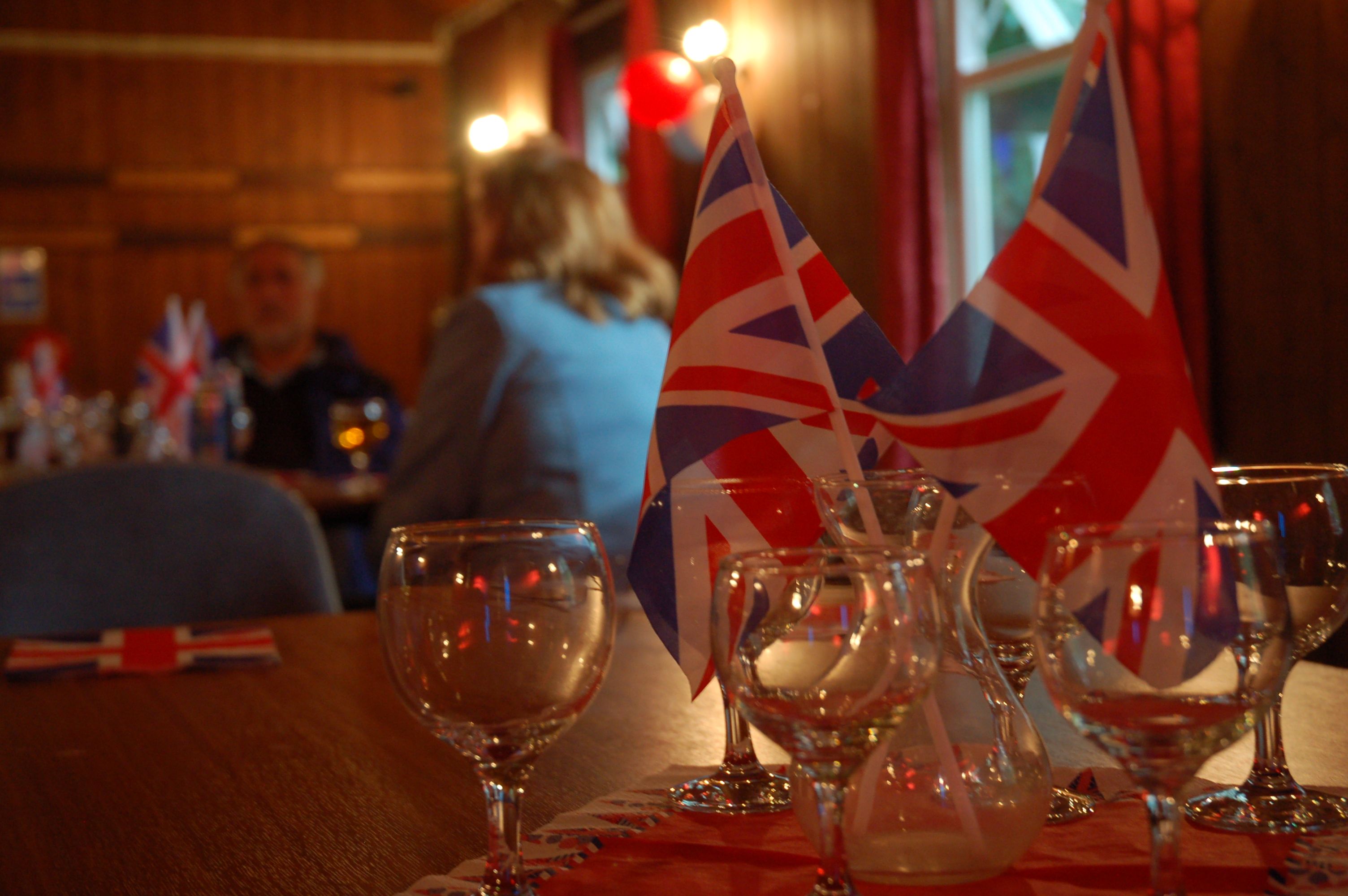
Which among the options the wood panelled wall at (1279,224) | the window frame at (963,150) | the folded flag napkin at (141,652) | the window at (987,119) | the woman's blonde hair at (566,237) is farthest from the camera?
the window frame at (963,150)

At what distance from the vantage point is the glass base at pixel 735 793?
658 mm

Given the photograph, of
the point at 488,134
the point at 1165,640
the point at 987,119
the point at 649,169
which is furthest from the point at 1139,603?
the point at 488,134

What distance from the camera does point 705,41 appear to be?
525 centimetres

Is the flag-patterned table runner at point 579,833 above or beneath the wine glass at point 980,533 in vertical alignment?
beneath

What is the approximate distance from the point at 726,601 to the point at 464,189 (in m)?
8.14

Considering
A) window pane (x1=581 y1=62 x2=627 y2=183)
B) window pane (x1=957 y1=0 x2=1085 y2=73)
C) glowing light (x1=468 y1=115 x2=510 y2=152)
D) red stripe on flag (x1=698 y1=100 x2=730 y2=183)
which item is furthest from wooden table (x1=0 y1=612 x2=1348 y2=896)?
glowing light (x1=468 y1=115 x2=510 y2=152)

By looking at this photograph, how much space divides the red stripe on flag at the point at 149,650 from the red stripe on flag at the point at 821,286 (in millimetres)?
703

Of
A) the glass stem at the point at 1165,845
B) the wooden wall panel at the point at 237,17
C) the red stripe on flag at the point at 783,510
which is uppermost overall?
the wooden wall panel at the point at 237,17

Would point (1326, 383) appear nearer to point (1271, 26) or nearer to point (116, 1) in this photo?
point (1271, 26)

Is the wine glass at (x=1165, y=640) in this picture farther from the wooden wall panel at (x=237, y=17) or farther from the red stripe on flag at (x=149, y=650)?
the wooden wall panel at (x=237, y=17)

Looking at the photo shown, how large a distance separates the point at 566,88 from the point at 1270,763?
6.59 meters

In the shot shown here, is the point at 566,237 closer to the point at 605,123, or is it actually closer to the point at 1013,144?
the point at 1013,144

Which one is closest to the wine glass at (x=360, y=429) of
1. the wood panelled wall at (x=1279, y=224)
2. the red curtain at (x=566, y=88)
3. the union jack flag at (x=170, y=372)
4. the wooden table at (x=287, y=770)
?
the union jack flag at (x=170, y=372)

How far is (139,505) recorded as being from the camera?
64.5 inches
